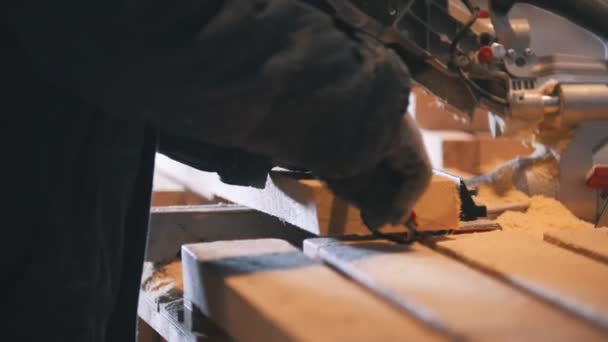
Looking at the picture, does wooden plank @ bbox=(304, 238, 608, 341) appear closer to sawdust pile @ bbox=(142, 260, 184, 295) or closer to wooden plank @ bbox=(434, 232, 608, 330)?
wooden plank @ bbox=(434, 232, 608, 330)

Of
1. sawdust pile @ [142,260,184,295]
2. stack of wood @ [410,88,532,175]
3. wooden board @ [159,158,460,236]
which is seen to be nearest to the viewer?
wooden board @ [159,158,460,236]

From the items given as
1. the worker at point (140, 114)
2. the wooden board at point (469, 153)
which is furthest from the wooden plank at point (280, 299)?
the wooden board at point (469, 153)

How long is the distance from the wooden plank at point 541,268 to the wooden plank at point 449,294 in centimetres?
2

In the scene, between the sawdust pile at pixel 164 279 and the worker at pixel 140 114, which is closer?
the worker at pixel 140 114

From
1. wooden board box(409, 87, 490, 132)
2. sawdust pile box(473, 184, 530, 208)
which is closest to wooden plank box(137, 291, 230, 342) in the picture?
sawdust pile box(473, 184, 530, 208)

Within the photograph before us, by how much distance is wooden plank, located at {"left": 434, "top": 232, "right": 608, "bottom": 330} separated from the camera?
638 millimetres

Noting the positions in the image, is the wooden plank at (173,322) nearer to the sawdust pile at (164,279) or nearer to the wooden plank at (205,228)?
the sawdust pile at (164,279)

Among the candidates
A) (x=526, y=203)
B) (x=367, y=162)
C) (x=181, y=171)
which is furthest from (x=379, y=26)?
(x=181, y=171)

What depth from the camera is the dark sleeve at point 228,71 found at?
59 cm

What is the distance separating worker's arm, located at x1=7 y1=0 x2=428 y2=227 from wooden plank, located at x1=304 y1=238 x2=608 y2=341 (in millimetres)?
129

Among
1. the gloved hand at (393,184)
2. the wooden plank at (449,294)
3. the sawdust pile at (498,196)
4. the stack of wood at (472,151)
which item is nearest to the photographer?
the wooden plank at (449,294)

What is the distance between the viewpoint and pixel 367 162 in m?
0.69

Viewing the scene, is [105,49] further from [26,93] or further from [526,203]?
[526,203]

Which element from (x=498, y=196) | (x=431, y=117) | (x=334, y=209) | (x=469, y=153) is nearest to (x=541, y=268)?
(x=334, y=209)
